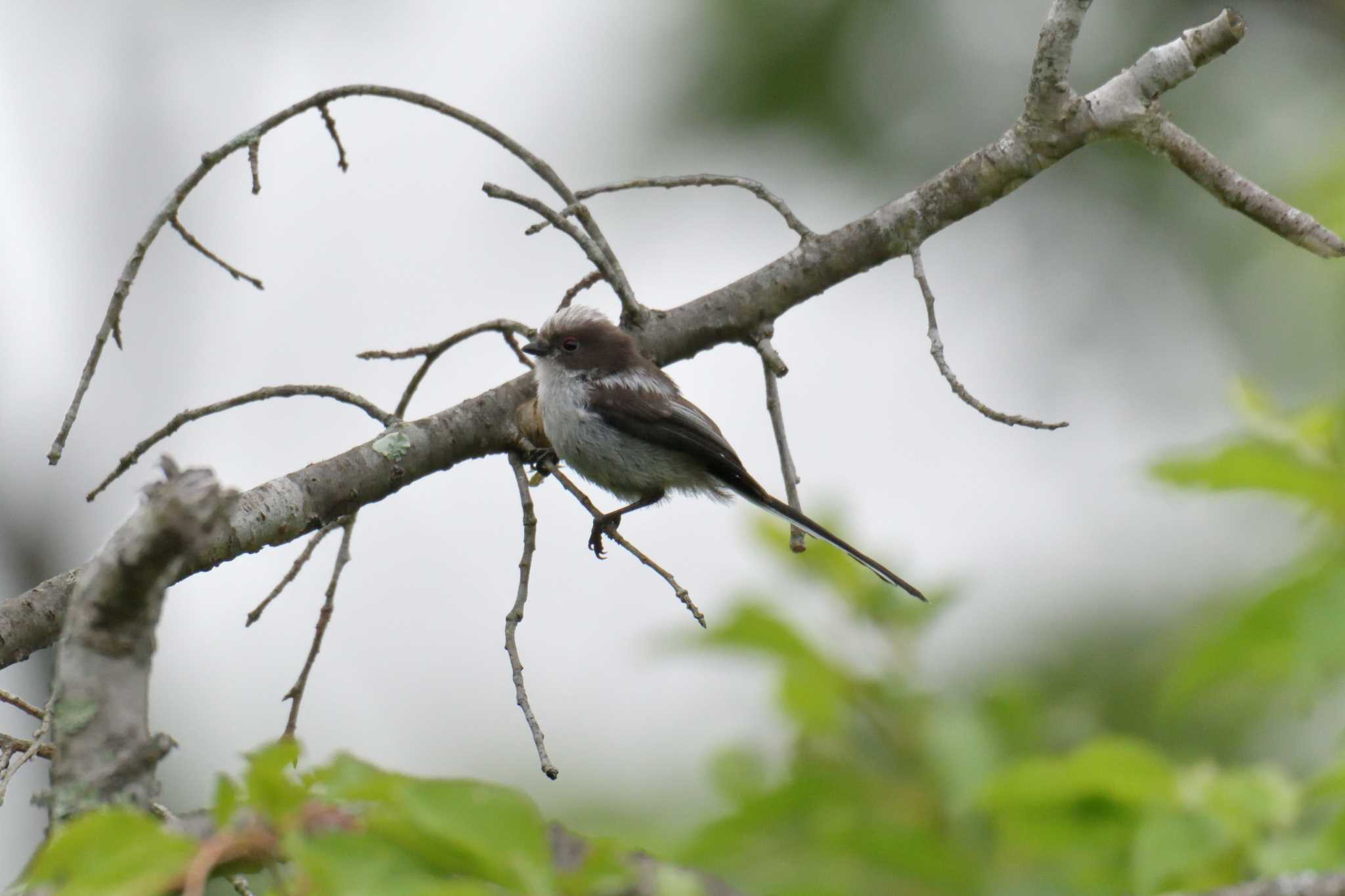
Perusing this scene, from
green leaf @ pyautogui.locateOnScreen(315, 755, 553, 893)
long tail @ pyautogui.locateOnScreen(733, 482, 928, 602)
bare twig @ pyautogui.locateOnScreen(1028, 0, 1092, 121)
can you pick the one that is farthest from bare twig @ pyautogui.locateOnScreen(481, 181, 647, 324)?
green leaf @ pyautogui.locateOnScreen(315, 755, 553, 893)

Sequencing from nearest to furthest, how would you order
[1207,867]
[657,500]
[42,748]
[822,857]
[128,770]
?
[128,770] < [42,748] < [1207,867] < [822,857] < [657,500]

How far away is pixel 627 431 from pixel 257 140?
6.38 feet

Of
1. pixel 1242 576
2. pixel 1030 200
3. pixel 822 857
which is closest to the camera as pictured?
pixel 822 857

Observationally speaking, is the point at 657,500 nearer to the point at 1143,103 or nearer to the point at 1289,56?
the point at 1143,103

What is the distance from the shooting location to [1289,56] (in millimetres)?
10805

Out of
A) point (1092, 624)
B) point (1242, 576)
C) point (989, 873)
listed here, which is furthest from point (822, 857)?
point (1092, 624)

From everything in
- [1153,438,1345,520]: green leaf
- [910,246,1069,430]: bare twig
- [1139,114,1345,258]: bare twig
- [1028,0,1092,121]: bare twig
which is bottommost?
[910,246,1069,430]: bare twig

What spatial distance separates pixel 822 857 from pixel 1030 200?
379 inches

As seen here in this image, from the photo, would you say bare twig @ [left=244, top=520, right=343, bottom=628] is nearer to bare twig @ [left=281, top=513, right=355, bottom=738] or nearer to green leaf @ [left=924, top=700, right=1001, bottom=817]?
bare twig @ [left=281, top=513, right=355, bottom=738]

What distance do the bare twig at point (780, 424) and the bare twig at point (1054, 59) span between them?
0.88 m

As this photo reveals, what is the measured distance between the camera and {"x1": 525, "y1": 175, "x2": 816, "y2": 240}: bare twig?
3.32m

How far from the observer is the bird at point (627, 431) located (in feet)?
14.9

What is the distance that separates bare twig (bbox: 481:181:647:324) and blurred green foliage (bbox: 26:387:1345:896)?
44.9 inches

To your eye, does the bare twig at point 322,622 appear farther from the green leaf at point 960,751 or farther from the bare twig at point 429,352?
the green leaf at point 960,751
